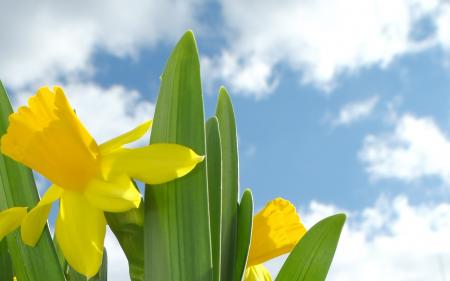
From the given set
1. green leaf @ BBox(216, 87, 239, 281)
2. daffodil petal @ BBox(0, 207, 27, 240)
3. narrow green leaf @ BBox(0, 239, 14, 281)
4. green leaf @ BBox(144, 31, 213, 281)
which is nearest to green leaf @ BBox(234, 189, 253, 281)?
green leaf @ BBox(216, 87, 239, 281)

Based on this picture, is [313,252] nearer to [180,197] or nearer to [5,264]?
[180,197]

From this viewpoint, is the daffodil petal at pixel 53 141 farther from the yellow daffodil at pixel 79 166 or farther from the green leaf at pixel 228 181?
the green leaf at pixel 228 181

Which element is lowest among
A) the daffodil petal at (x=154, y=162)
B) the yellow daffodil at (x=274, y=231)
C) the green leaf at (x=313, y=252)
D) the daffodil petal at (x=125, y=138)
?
the green leaf at (x=313, y=252)

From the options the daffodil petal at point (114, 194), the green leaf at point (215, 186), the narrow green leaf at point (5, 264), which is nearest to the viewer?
the daffodil petal at point (114, 194)

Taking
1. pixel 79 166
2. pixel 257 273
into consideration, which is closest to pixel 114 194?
pixel 79 166

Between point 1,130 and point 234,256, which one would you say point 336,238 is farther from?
point 1,130

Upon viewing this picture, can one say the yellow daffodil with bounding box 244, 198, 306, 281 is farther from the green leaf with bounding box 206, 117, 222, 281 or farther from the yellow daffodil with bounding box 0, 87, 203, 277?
the yellow daffodil with bounding box 0, 87, 203, 277

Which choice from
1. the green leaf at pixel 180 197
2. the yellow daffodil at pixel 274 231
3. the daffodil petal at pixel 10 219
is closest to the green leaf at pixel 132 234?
the green leaf at pixel 180 197

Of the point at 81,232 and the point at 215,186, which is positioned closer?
the point at 81,232
